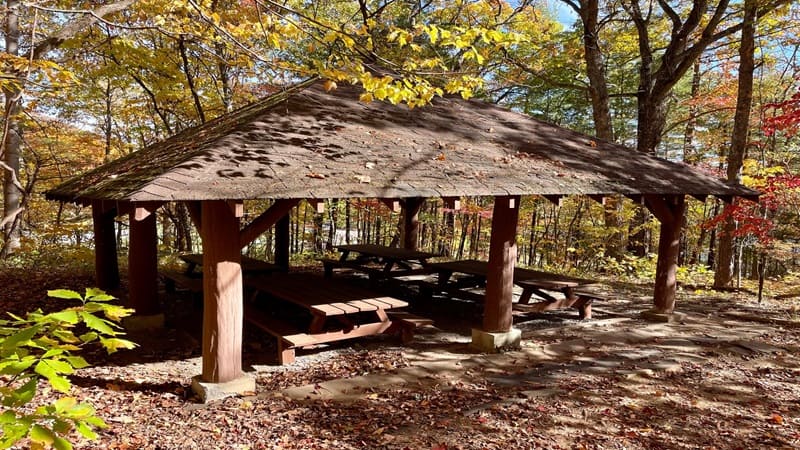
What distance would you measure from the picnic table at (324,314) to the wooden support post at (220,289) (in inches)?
39.8

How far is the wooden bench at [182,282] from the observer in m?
7.46

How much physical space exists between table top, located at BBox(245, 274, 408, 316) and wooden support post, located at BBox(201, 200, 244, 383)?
1.27m

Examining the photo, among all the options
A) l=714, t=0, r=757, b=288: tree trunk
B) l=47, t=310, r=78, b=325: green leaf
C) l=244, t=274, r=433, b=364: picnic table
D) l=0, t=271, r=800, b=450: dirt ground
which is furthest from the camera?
l=714, t=0, r=757, b=288: tree trunk

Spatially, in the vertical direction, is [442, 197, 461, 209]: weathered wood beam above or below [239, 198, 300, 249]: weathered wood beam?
above

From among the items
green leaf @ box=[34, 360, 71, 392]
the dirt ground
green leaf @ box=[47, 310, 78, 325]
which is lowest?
the dirt ground

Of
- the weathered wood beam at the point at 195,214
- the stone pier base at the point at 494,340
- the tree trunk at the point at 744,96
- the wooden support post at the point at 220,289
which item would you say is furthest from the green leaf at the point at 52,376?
the tree trunk at the point at 744,96

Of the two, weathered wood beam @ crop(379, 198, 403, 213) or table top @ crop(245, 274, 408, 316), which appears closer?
weathered wood beam @ crop(379, 198, 403, 213)

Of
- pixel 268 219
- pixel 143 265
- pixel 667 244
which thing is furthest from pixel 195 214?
pixel 667 244

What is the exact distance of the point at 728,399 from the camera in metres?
5.24

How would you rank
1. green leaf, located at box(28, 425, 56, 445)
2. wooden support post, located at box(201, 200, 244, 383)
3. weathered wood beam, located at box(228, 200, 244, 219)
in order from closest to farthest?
1. green leaf, located at box(28, 425, 56, 445)
2. weathered wood beam, located at box(228, 200, 244, 219)
3. wooden support post, located at box(201, 200, 244, 383)

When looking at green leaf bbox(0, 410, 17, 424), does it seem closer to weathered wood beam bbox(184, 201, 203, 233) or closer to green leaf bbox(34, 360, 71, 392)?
green leaf bbox(34, 360, 71, 392)

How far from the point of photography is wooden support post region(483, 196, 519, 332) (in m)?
6.43

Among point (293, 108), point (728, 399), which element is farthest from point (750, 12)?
point (293, 108)

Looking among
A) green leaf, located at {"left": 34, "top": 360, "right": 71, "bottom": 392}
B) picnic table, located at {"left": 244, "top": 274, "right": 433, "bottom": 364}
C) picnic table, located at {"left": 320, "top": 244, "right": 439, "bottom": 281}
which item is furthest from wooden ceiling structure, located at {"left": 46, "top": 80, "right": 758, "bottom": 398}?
picnic table, located at {"left": 320, "top": 244, "right": 439, "bottom": 281}
